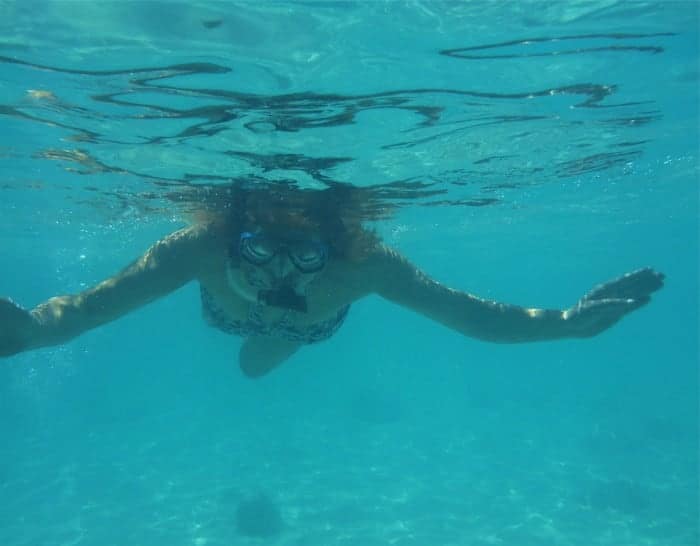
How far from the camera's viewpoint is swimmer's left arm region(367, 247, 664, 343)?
613 centimetres

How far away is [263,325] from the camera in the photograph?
7.88 metres

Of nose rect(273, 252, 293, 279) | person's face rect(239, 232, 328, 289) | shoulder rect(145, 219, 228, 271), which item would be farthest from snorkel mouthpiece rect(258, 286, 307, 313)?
shoulder rect(145, 219, 228, 271)

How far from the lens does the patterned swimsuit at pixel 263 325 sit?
774cm

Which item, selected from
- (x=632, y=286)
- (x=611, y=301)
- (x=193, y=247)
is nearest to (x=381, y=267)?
(x=193, y=247)

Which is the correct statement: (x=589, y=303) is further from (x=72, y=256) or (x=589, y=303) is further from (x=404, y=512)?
(x=72, y=256)

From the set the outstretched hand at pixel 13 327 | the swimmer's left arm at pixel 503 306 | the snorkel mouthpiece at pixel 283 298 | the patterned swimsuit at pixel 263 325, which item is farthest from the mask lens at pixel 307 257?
the outstretched hand at pixel 13 327

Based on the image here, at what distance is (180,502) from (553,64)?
16.5 m

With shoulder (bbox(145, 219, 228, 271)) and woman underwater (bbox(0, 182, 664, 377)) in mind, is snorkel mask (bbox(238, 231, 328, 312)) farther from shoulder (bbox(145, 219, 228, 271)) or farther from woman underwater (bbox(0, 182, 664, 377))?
shoulder (bbox(145, 219, 228, 271))

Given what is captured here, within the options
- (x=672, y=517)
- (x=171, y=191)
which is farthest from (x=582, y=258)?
(x=171, y=191)

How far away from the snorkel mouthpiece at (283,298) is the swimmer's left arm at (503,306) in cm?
158

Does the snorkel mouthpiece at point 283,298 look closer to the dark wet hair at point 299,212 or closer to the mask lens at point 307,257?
the mask lens at point 307,257

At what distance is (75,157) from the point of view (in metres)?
13.2

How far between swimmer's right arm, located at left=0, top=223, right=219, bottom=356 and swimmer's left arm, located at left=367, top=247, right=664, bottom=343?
253cm

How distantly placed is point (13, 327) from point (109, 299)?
1.25m
